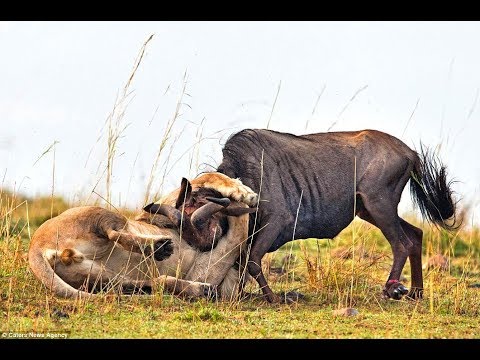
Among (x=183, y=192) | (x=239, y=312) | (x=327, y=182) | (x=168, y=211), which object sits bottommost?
(x=239, y=312)

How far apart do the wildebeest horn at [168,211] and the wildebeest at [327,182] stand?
73 cm

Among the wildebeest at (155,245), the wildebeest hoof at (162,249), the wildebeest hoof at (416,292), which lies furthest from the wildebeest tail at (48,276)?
the wildebeest hoof at (416,292)

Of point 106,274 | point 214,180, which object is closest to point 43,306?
point 106,274

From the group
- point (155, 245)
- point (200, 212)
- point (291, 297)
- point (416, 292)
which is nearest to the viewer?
Answer: point (155, 245)

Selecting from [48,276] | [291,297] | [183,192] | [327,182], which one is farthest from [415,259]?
[48,276]

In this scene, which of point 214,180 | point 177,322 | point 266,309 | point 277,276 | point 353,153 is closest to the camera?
point 177,322

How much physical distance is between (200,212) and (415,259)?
7.96ft

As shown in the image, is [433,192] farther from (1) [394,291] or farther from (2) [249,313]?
(2) [249,313]

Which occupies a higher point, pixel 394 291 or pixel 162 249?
pixel 162 249

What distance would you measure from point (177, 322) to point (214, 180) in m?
1.85

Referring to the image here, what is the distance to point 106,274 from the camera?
817cm

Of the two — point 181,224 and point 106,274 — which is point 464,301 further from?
point 106,274

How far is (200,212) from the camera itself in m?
8.46

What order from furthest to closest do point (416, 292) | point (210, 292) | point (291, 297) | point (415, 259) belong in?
1. point (415, 259)
2. point (416, 292)
3. point (291, 297)
4. point (210, 292)
